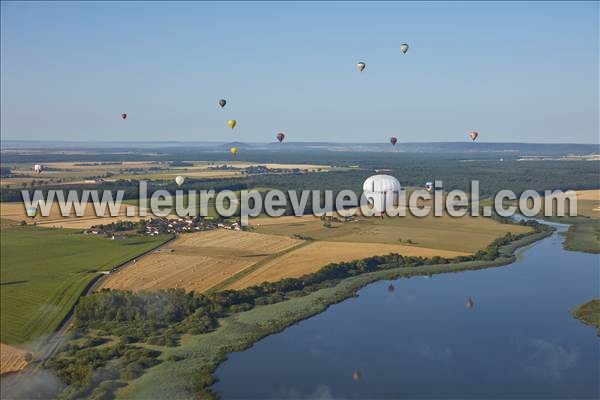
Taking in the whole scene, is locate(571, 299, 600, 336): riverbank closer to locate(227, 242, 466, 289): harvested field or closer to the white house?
locate(227, 242, 466, 289): harvested field

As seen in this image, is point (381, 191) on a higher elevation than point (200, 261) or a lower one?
higher

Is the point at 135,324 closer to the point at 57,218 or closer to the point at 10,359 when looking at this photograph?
the point at 10,359

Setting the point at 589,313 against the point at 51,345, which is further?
the point at 589,313

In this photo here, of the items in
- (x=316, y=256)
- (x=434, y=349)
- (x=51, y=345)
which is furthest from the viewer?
(x=316, y=256)

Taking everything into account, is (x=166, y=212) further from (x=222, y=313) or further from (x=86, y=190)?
(x=222, y=313)

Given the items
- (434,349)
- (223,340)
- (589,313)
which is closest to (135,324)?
(223,340)

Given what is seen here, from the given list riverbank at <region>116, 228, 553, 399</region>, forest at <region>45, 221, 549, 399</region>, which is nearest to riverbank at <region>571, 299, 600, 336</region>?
riverbank at <region>116, 228, 553, 399</region>

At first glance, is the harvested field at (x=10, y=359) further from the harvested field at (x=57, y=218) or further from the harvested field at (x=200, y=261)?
the harvested field at (x=57, y=218)
